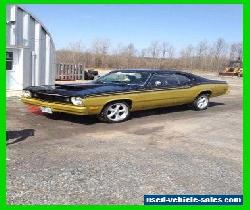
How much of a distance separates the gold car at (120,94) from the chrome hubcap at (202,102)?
55mm

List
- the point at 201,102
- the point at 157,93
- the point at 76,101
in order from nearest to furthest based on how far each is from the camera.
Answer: the point at 76,101, the point at 157,93, the point at 201,102

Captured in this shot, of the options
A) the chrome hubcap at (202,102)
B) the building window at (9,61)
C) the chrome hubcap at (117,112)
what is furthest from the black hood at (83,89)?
the building window at (9,61)

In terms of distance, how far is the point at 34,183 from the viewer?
4.66 m

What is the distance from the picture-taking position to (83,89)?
349 inches

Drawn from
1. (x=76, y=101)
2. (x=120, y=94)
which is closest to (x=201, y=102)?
(x=120, y=94)

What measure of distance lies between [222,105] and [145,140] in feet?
22.5

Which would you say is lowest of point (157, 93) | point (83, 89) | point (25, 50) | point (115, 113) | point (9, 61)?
point (115, 113)

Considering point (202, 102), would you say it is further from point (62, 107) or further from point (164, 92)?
point (62, 107)

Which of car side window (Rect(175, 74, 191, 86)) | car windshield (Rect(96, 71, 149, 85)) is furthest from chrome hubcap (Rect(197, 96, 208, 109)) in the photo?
car windshield (Rect(96, 71, 149, 85))

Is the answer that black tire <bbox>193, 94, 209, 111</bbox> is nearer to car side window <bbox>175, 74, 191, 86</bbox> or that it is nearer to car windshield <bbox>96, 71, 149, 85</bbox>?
car side window <bbox>175, 74, 191, 86</bbox>

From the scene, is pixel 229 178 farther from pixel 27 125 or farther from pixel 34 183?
pixel 27 125

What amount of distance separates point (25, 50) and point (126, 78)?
23.0ft

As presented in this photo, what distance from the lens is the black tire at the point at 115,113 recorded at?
8.84m

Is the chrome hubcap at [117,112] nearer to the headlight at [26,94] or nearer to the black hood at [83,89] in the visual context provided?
the black hood at [83,89]
